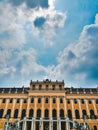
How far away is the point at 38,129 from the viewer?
5212cm

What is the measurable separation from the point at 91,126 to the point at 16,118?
70.6 feet

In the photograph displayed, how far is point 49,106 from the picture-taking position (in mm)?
56062

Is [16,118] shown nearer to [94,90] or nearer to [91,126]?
[91,126]

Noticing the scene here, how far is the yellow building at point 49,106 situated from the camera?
172 feet

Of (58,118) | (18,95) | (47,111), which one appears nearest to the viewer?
(58,118)

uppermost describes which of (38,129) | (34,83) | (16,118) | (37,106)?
(34,83)

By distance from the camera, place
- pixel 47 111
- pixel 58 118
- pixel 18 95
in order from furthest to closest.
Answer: pixel 18 95 < pixel 47 111 < pixel 58 118

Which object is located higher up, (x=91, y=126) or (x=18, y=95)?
(x=18, y=95)

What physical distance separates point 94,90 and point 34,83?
19.8 metres

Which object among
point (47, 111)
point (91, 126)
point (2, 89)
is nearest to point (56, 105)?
point (47, 111)

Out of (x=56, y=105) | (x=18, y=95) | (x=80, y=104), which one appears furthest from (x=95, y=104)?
(x=18, y=95)

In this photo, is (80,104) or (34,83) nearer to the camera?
(80,104)

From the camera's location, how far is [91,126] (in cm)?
5344

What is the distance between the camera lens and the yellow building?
52.6m
